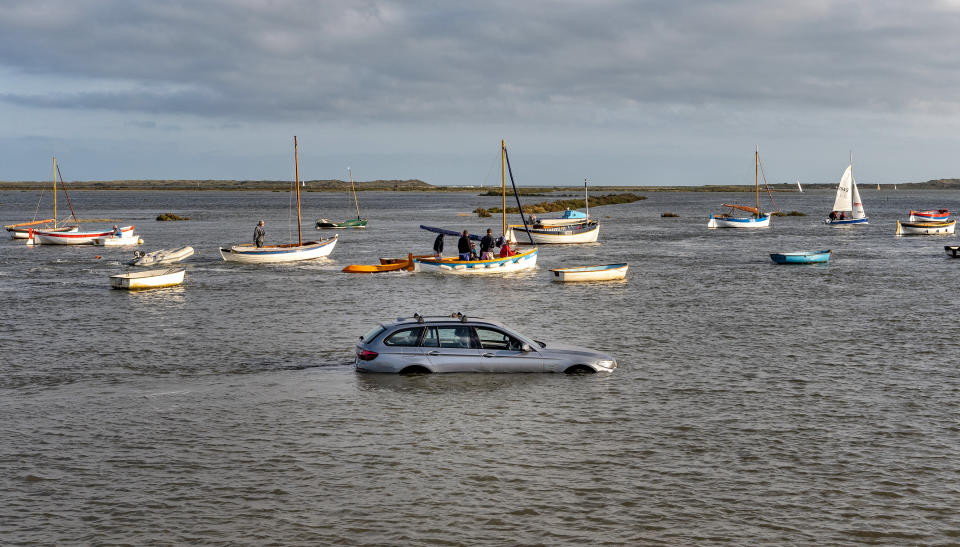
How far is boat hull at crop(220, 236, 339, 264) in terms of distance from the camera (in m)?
59.0

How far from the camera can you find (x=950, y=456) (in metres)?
16.8

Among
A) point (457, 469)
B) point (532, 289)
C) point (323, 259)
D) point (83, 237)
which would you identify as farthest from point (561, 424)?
point (83, 237)

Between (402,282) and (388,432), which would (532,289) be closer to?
(402,282)

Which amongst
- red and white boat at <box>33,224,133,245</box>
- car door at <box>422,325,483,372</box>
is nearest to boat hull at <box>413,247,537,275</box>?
car door at <box>422,325,483,372</box>

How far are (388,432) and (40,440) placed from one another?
22.7 feet

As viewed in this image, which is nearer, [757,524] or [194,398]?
[757,524]

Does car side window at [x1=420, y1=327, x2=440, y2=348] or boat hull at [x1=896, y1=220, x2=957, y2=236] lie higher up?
car side window at [x1=420, y1=327, x2=440, y2=348]

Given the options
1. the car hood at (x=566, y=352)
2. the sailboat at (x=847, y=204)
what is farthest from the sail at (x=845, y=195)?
the car hood at (x=566, y=352)

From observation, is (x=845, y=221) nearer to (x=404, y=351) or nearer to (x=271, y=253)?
(x=271, y=253)

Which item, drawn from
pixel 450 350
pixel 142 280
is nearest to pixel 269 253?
pixel 142 280

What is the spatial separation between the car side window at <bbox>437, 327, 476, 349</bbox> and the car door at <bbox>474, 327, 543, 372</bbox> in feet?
0.81

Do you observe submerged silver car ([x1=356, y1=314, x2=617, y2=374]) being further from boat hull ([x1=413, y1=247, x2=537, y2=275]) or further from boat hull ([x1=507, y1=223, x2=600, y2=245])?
boat hull ([x1=507, y1=223, x2=600, y2=245])

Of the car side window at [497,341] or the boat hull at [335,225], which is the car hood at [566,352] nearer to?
the car side window at [497,341]

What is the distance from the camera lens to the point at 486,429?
18719mm
